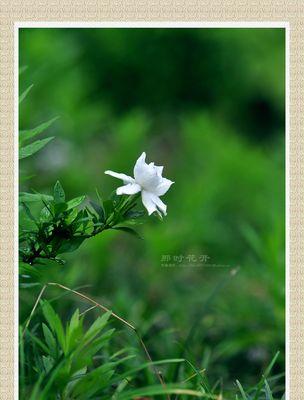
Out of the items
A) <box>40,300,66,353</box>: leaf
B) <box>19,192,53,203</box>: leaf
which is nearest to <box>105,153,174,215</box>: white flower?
<box>19,192,53,203</box>: leaf

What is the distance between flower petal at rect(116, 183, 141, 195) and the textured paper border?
211 mm

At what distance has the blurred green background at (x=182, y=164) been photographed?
1.96m

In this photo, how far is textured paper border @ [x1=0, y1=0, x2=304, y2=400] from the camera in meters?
1.24

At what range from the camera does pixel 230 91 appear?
3.90 meters

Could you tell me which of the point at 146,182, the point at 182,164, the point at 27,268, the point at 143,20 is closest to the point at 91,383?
the point at 27,268

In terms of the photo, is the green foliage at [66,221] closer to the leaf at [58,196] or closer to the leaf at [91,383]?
the leaf at [58,196]

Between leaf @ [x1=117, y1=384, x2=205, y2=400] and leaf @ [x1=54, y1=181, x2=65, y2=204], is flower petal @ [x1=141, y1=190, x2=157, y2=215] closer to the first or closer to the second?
leaf @ [x1=54, y1=181, x2=65, y2=204]

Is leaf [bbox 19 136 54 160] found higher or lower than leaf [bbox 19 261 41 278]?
higher

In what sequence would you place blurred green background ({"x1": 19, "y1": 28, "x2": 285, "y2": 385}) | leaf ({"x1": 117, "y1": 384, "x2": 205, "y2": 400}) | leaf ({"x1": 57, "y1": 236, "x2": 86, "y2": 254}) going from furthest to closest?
blurred green background ({"x1": 19, "y1": 28, "x2": 285, "y2": 385})
leaf ({"x1": 57, "y1": 236, "x2": 86, "y2": 254})
leaf ({"x1": 117, "y1": 384, "x2": 205, "y2": 400})

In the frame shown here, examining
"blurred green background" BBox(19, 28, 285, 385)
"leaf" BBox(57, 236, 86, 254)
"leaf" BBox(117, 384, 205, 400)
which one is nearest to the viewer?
"leaf" BBox(117, 384, 205, 400)

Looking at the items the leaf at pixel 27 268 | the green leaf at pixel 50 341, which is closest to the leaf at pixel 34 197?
the leaf at pixel 27 268

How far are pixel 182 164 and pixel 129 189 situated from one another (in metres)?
2.06

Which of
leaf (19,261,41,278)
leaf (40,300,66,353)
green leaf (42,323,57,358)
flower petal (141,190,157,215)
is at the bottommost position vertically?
green leaf (42,323,57,358)

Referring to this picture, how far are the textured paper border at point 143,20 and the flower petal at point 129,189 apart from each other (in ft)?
0.69
